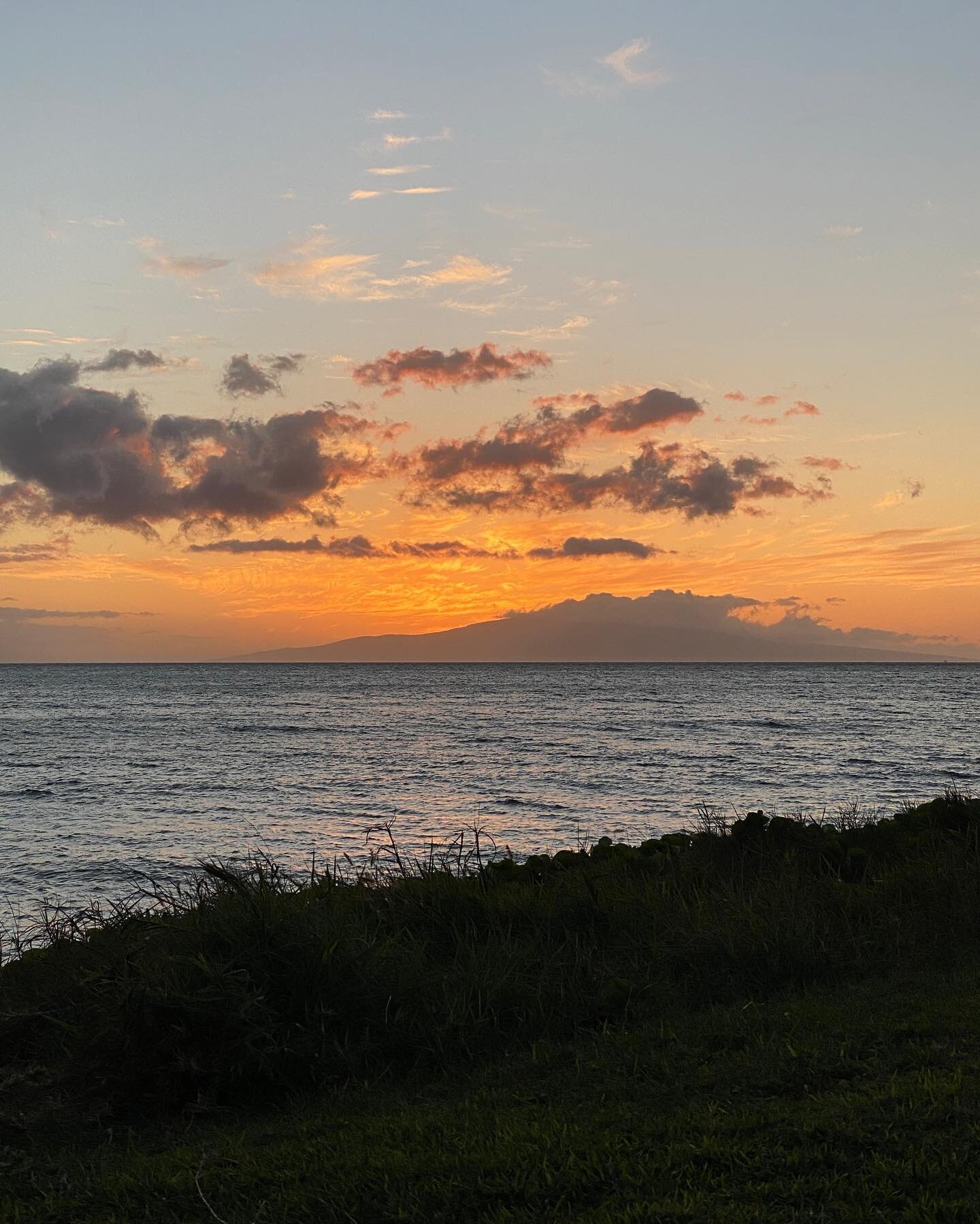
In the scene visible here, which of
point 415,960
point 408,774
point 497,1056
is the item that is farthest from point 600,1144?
point 408,774

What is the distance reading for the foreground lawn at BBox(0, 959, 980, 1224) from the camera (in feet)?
14.9

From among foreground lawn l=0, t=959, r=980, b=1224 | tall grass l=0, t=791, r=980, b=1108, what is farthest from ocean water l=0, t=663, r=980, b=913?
foreground lawn l=0, t=959, r=980, b=1224

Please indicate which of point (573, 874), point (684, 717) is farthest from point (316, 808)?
point (684, 717)

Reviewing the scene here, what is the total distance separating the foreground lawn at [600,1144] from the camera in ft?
14.9

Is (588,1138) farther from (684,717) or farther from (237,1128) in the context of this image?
(684,717)

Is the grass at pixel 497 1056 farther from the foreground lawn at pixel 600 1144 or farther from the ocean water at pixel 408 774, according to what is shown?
the ocean water at pixel 408 774

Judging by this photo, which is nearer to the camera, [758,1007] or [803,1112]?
[803,1112]

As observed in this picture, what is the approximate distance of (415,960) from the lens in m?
7.76

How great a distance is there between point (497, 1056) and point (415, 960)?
1173 millimetres

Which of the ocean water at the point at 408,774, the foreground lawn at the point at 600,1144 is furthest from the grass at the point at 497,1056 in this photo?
the ocean water at the point at 408,774

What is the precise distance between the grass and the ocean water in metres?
3.12

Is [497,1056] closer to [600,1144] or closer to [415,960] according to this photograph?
[415,960]

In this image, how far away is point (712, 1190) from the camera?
15.0 ft

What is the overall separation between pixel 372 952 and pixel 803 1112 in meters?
3.31
